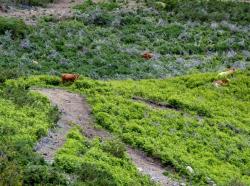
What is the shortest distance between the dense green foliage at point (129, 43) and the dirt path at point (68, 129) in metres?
3.90

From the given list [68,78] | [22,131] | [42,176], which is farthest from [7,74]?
[42,176]

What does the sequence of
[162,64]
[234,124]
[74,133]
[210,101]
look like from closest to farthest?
[74,133]
[234,124]
[210,101]
[162,64]

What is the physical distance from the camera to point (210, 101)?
74.0 ft

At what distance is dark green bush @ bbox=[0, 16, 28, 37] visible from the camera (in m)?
28.4

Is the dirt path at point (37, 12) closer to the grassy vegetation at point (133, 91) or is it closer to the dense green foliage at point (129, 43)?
the dense green foliage at point (129, 43)

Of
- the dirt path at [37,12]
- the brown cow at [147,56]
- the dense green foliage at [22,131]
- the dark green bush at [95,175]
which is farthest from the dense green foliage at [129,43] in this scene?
the dark green bush at [95,175]

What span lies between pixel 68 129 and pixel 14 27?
41.8ft

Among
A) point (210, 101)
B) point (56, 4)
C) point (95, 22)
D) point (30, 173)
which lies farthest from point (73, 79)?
point (56, 4)

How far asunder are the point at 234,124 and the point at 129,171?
680 cm

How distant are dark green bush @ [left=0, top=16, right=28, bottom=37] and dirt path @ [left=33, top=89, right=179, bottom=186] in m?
8.36

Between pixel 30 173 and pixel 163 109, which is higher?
pixel 30 173

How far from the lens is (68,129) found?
56.2 ft

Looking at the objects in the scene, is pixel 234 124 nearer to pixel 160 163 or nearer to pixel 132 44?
pixel 160 163

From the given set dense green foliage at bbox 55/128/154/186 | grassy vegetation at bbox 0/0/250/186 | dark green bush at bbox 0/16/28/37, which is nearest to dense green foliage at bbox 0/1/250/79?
grassy vegetation at bbox 0/0/250/186
